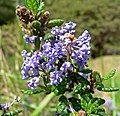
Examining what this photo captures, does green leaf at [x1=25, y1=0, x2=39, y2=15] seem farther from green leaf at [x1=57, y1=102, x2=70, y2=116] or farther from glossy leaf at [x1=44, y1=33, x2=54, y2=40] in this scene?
green leaf at [x1=57, y1=102, x2=70, y2=116]

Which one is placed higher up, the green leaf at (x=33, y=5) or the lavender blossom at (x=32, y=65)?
the green leaf at (x=33, y=5)

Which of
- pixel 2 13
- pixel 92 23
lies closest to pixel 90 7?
pixel 92 23

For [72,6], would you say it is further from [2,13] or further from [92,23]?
[2,13]

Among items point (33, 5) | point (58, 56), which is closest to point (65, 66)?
point (58, 56)

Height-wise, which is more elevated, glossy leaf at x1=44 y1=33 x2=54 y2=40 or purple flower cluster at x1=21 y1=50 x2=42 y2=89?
glossy leaf at x1=44 y1=33 x2=54 y2=40

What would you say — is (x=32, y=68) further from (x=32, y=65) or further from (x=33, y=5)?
(x=33, y=5)

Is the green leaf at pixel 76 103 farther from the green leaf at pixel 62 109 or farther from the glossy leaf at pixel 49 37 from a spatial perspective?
the glossy leaf at pixel 49 37

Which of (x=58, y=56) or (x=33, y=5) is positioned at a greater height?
(x=33, y=5)

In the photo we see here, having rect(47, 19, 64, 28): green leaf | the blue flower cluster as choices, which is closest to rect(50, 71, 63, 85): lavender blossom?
the blue flower cluster

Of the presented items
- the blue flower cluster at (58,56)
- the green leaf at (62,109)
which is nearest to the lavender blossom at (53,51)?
the blue flower cluster at (58,56)
